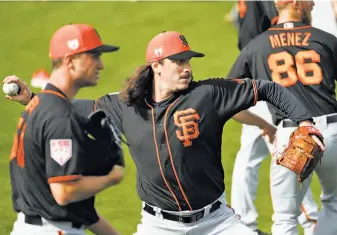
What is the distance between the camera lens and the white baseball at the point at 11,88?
6316mm

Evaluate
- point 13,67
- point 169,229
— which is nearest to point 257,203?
point 169,229

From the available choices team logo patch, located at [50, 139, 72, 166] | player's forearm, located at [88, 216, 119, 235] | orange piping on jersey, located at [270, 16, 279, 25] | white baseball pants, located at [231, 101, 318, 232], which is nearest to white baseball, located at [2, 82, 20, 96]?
team logo patch, located at [50, 139, 72, 166]

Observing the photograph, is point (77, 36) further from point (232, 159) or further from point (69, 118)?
point (232, 159)

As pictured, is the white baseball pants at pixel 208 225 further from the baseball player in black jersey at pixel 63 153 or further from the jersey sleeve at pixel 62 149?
the jersey sleeve at pixel 62 149

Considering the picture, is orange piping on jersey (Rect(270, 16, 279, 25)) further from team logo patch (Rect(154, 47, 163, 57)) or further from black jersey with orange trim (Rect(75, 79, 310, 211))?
team logo patch (Rect(154, 47, 163, 57))

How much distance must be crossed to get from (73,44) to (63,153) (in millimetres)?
827

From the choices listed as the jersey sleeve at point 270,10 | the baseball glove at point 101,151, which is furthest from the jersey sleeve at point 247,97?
the jersey sleeve at point 270,10

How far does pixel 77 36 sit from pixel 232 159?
542cm

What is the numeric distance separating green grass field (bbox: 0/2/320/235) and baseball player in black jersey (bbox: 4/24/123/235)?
4.64 metres

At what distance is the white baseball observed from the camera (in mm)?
6316

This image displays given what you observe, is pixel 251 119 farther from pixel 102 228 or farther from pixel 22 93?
pixel 22 93

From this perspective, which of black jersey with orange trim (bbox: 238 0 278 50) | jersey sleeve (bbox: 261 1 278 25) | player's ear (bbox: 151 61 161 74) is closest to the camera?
player's ear (bbox: 151 61 161 74)

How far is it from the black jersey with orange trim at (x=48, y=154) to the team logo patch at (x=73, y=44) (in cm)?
32

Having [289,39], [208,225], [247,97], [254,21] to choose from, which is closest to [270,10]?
[254,21]
